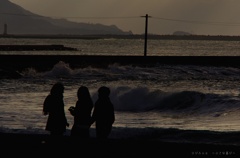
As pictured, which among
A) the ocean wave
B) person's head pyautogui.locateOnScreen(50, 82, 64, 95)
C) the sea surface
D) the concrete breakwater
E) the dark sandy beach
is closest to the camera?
the dark sandy beach

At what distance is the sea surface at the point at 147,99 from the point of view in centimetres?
1888

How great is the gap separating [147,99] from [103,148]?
1976 centimetres

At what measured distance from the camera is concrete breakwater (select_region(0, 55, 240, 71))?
5181cm

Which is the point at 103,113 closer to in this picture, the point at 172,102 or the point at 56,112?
the point at 56,112

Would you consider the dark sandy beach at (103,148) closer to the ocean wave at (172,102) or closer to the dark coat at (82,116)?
the dark coat at (82,116)

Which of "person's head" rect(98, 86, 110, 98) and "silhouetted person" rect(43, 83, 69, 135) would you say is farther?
"silhouetted person" rect(43, 83, 69, 135)

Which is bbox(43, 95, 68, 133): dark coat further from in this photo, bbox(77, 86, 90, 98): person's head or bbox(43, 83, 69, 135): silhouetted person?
bbox(77, 86, 90, 98): person's head

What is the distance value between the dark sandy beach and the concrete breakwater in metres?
38.6

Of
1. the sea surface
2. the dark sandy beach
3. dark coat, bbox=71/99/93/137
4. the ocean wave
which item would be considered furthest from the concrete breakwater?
the dark sandy beach

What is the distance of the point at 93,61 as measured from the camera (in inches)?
2222

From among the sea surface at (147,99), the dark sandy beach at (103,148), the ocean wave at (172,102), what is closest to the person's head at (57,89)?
the dark sandy beach at (103,148)

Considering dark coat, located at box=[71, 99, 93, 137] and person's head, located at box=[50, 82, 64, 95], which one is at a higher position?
person's head, located at box=[50, 82, 64, 95]

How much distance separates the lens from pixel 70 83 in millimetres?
43312

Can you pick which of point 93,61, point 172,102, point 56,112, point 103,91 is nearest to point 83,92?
point 103,91
